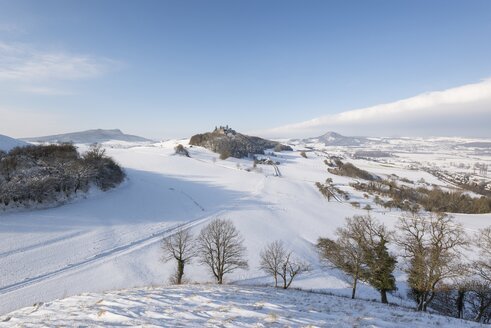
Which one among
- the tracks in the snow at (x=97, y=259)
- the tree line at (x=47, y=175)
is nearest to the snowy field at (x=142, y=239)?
the tracks in the snow at (x=97, y=259)

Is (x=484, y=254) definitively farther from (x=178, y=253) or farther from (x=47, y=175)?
(x=47, y=175)

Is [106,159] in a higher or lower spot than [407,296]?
higher

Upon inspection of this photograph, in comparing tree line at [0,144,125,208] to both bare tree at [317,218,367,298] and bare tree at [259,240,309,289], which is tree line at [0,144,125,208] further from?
bare tree at [317,218,367,298]

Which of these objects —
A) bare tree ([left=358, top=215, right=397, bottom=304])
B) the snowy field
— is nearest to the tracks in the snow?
the snowy field

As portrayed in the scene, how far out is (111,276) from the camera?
2741cm

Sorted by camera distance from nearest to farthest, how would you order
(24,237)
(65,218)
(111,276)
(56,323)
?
(56,323), (111,276), (24,237), (65,218)

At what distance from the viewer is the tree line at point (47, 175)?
40.3 metres

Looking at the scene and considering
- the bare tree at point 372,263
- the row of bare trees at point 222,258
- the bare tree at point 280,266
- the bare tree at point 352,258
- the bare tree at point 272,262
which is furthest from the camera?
the bare tree at point 272,262

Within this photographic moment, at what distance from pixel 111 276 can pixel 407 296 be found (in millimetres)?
33058

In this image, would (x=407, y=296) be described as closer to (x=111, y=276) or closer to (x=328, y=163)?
(x=111, y=276)

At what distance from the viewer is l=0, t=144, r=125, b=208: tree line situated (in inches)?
1587

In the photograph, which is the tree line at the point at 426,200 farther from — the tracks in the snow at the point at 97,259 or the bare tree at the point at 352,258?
the tracks in the snow at the point at 97,259

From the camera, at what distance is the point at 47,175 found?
45.3 m

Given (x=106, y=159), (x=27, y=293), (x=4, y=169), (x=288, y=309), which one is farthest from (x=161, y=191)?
(x=288, y=309)
